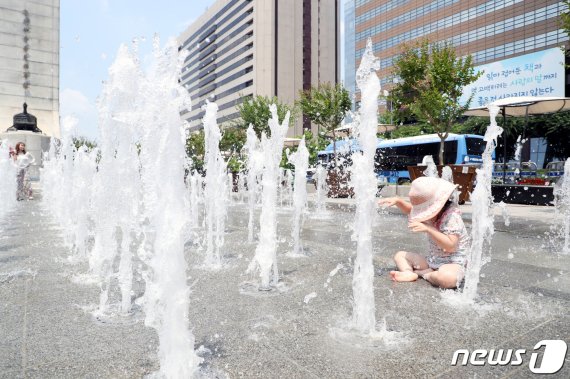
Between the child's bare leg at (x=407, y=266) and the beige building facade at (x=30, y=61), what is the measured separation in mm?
29883

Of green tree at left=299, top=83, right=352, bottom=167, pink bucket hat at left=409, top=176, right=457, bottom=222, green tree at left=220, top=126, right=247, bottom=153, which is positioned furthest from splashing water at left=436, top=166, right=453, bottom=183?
green tree at left=220, top=126, right=247, bottom=153

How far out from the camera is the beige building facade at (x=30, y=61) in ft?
89.6

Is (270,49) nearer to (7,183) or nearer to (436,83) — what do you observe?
(436,83)

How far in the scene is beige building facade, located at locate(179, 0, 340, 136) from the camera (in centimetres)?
7144

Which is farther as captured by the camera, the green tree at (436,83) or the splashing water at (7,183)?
the green tree at (436,83)

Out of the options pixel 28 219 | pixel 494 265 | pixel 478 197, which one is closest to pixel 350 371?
pixel 478 197

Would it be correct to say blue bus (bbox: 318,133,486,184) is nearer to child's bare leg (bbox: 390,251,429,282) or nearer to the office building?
the office building

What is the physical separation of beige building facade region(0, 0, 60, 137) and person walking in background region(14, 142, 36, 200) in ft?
51.4

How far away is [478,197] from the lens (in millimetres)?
3971

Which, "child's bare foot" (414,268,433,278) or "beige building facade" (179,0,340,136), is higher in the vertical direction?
"beige building facade" (179,0,340,136)

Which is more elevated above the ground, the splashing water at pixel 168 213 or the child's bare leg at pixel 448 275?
the splashing water at pixel 168 213

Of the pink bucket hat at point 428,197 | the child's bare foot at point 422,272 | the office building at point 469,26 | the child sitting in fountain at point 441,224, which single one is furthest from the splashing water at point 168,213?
the office building at point 469,26

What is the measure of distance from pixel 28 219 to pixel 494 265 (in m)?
8.82

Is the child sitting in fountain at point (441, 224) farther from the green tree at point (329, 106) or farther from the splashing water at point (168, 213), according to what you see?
the green tree at point (329, 106)
